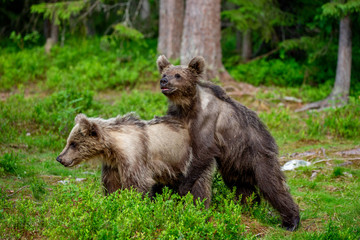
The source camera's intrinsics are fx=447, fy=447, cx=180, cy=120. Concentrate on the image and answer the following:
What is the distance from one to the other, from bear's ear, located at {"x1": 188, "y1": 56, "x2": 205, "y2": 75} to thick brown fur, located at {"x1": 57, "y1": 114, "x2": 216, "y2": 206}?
0.91 meters

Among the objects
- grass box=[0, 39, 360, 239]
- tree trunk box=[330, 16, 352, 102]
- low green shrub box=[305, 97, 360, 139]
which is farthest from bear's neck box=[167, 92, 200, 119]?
tree trunk box=[330, 16, 352, 102]

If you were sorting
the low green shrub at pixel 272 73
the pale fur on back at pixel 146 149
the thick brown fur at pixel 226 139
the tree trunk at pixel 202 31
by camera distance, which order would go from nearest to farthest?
the pale fur on back at pixel 146 149
the thick brown fur at pixel 226 139
the tree trunk at pixel 202 31
the low green shrub at pixel 272 73

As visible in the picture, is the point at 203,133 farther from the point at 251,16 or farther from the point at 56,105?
the point at 251,16

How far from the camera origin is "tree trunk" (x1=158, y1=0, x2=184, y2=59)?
634 inches

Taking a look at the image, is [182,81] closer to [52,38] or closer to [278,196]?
[278,196]

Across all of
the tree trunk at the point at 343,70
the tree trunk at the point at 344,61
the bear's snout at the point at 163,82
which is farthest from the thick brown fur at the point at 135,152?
the tree trunk at the point at 344,61

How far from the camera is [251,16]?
16156mm

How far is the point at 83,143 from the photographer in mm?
6211

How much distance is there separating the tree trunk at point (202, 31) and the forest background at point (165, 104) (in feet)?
0.11

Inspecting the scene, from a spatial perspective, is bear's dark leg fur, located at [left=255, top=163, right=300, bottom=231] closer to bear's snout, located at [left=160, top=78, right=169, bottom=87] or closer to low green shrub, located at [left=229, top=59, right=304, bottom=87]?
bear's snout, located at [left=160, top=78, right=169, bottom=87]

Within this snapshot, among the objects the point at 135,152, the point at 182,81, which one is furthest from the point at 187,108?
the point at 135,152

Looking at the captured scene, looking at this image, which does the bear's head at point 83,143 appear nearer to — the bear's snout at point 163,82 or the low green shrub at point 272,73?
the bear's snout at point 163,82

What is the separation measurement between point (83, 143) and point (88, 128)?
0.74ft

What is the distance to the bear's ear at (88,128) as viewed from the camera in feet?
20.2
